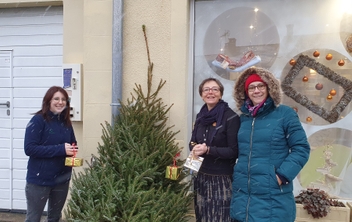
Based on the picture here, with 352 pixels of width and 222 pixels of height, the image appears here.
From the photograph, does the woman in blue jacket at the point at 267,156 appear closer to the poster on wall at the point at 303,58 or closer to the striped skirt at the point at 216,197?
the striped skirt at the point at 216,197

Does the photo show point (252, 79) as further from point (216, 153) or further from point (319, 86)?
point (319, 86)

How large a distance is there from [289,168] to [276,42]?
212cm

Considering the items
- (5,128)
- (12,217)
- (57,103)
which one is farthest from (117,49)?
(12,217)

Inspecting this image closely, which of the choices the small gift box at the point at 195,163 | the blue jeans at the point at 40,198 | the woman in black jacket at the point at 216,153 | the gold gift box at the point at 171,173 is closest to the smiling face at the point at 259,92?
the woman in black jacket at the point at 216,153

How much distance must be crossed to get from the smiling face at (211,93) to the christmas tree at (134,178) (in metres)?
0.71

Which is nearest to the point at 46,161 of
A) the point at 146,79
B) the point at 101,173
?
the point at 101,173

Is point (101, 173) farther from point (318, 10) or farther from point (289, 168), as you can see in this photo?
point (318, 10)

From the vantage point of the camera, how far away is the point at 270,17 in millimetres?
4129

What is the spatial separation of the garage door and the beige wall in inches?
29.8

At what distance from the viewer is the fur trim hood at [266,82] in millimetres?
2674

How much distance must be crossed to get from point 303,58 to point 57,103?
9.72ft

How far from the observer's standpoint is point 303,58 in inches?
160

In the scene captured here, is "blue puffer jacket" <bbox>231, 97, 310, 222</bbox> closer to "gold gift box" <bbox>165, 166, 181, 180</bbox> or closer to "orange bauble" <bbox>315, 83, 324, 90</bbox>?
"gold gift box" <bbox>165, 166, 181, 180</bbox>

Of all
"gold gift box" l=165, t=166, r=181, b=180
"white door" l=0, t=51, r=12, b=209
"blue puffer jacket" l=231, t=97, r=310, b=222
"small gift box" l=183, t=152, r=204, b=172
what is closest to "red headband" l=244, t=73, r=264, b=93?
"blue puffer jacket" l=231, t=97, r=310, b=222
